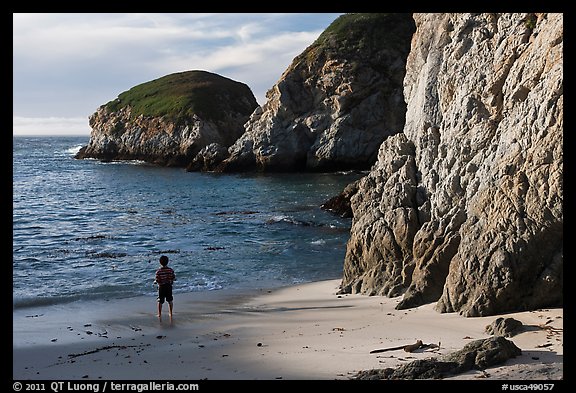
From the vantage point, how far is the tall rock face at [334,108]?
52000 mm

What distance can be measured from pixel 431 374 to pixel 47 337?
7619 millimetres

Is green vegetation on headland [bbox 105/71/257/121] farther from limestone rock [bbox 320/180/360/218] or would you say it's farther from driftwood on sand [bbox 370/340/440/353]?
driftwood on sand [bbox 370/340/440/353]

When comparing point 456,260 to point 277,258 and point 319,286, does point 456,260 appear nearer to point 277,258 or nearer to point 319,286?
point 319,286

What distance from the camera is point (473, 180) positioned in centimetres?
1110

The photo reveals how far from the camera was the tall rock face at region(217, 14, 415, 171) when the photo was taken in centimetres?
5200

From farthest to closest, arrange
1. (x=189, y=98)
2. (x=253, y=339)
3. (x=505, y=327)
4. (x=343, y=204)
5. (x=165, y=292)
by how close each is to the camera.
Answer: (x=189, y=98) → (x=343, y=204) → (x=165, y=292) → (x=253, y=339) → (x=505, y=327)

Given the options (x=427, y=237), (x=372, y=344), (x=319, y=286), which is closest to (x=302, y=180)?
(x=319, y=286)

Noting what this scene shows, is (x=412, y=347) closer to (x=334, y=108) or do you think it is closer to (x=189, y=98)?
(x=334, y=108)

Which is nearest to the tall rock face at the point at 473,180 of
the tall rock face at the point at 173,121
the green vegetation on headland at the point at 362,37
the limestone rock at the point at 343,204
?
the limestone rock at the point at 343,204

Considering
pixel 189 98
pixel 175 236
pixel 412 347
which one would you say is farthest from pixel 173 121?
pixel 412 347

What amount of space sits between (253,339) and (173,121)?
2515 inches

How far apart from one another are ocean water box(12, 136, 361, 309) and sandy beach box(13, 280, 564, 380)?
2474mm

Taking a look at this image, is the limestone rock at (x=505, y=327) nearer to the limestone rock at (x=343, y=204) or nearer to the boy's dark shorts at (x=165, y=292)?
the boy's dark shorts at (x=165, y=292)

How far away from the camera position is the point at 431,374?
689 centimetres
